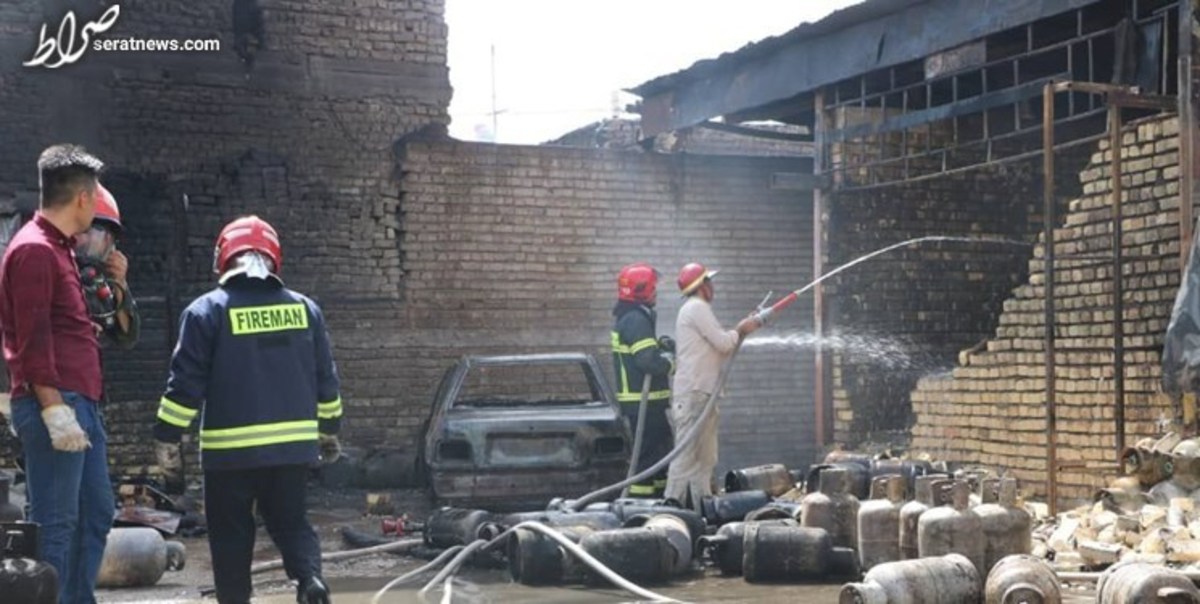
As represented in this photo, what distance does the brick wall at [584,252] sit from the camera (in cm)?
1530

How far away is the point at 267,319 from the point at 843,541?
3940 mm

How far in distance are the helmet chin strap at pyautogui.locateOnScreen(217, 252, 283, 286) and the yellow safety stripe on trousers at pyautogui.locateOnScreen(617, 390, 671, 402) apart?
16.6 feet

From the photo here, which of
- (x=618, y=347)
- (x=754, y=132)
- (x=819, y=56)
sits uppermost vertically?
(x=819, y=56)

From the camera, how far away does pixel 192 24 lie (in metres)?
14.6

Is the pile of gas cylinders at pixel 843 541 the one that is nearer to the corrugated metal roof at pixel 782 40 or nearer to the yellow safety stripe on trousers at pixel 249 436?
the yellow safety stripe on trousers at pixel 249 436

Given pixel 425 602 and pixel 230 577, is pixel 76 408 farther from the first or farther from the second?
pixel 425 602

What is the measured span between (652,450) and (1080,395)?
3.17 meters

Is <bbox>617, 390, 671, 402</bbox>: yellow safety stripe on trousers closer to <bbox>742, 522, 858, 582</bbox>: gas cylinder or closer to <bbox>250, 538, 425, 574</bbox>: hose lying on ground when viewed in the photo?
<bbox>250, 538, 425, 574</bbox>: hose lying on ground

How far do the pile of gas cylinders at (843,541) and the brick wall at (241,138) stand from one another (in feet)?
18.8

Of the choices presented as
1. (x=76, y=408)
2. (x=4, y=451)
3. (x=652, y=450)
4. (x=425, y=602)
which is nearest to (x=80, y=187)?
(x=76, y=408)

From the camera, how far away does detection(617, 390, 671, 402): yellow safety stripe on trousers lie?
1145 cm

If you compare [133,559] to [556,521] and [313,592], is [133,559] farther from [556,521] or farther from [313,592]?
[313,592]

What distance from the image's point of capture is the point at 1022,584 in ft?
21.3

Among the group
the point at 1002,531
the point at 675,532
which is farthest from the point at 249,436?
the point at 1002,531
